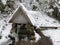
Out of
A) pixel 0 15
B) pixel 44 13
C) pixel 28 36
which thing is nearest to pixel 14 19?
pixel 28 36

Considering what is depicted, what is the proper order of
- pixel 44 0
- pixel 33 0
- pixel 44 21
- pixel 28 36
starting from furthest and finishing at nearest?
pixel 33 0, pixel 44 0, pixel 44 21, pixel 28 36

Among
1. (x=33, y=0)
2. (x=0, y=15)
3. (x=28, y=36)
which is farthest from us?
(x=0, y=15)

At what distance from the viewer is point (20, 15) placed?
9.16 metres

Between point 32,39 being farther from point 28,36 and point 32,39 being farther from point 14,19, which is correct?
point 14,19

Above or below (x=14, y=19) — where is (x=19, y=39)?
below

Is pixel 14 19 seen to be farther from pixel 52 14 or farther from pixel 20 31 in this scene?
pixel 52 14

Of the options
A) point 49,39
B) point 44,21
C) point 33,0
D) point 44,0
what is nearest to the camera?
point 49,39

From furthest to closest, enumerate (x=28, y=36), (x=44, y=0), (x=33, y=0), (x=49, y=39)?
(x=33, y=0)
(x=44, y=0)
(x=28, y=36)
(x=49, y=39)

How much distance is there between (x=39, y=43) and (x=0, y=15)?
1078 cm

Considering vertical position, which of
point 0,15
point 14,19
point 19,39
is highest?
point 14,19

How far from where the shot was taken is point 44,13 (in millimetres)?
12109

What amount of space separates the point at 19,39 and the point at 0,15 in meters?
9.91

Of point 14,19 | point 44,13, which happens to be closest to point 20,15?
point 14,19

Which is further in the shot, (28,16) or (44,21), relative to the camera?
(44,21)
